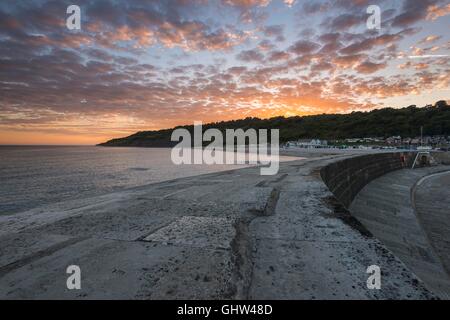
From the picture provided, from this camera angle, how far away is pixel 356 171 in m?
18.0

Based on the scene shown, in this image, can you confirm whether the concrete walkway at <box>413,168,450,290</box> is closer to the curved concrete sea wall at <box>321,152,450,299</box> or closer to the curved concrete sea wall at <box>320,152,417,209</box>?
the curved concrete sea wall at <box>321,152,450,299</box>

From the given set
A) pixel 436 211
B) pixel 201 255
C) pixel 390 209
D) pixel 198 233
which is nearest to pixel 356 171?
pixel 390 209

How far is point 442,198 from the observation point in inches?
642

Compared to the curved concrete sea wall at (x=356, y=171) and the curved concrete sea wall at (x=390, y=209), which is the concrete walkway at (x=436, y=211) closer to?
the curved concrete sea wall at (x=390, y=209)

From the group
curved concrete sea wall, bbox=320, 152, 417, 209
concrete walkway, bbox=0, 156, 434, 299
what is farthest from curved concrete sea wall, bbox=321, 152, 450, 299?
concrete walkway, bbox=0, 156, 434, 299

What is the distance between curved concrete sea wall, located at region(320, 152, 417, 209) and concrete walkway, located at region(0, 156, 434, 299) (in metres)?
6.85

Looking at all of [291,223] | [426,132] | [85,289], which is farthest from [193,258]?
[426,132]

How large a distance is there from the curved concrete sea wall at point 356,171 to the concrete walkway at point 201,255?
6.85 meters

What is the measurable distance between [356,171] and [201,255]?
59.7 feet

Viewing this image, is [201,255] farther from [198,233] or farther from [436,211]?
[436,211]

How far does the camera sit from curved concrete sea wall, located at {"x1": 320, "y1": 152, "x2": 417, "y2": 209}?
1223 centimetres

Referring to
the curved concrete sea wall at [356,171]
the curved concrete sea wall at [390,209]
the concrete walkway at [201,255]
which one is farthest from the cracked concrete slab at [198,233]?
the curved concrete sea wall at [356,171]

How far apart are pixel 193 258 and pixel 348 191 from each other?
1459 cm

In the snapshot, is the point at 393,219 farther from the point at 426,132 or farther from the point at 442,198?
the point at 426,132
